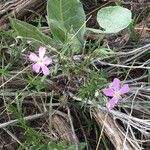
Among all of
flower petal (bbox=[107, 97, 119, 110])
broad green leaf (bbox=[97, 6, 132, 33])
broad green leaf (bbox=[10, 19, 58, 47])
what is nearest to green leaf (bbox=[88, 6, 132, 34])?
broad green leaf (bbox=[97, 6, 132, 33])

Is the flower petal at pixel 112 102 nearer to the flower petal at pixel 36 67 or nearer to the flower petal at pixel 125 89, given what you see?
the flower petal at pixel 125 89

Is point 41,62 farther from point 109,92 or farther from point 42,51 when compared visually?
point 109,92

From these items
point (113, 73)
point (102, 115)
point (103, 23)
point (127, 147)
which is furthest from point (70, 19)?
point (127, 147)

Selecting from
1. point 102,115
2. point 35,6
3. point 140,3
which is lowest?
point 102,115

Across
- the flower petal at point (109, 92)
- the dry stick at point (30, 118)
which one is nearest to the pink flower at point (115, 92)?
the flower petal at point (109, 92)

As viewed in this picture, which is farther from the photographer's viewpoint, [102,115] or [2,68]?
[2,68]

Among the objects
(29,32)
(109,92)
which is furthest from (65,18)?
(109,92)

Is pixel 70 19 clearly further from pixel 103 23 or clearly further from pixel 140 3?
pixel 140 3
